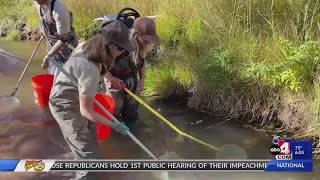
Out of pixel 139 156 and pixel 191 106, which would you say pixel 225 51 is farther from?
pixel 139 156

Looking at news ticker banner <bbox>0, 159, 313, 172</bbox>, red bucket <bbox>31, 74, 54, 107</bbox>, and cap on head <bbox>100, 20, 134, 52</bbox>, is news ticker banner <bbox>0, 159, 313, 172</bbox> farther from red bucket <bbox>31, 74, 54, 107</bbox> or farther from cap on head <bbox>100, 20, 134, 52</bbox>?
red bucket <bbox>31, 74, 54, 107</bbox>

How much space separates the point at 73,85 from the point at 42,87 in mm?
2158

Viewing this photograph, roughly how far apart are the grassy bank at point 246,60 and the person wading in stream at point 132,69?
3.05 feet

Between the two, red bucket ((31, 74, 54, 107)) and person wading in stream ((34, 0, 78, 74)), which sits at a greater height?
person wading in stream ((34, 0, 78, 74))

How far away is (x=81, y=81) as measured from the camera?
3.35m

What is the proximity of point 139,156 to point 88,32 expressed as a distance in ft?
12.7

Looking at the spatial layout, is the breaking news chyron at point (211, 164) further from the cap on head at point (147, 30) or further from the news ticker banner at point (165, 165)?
the cap on head at point (147, 30)

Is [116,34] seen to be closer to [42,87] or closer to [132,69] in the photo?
[132,69]

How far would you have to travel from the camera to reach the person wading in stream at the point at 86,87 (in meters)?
3.32

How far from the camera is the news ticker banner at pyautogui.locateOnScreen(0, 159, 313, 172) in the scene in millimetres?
3305

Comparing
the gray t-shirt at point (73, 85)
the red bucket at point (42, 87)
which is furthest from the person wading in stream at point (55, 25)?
the gray t-shirt at point (73, 85)

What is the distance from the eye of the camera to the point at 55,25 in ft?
17.5

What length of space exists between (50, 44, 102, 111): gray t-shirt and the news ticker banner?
50 cm

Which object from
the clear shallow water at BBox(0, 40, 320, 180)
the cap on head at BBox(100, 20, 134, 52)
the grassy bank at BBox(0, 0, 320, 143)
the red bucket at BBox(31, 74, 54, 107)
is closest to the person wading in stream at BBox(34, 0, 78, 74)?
the red bucket at BBox(31, 74, 54, 107)
